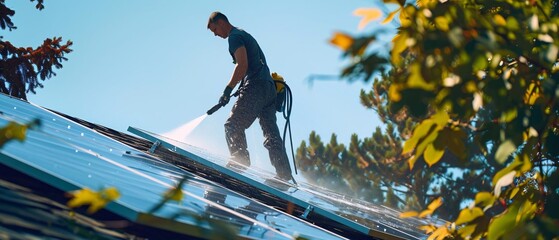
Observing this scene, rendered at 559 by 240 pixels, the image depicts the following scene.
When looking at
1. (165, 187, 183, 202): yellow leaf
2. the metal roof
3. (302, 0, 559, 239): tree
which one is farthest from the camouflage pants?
(165, 187, 183, 202): yellow leaf

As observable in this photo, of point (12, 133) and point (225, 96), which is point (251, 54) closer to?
point (225, 96)

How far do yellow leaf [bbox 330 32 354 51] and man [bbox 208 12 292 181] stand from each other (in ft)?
24.9

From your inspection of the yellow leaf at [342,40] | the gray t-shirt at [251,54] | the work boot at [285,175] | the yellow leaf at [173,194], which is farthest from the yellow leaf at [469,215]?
the gray t-shirt at [251,54]

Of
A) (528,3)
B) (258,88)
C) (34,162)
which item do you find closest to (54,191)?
(34,162)

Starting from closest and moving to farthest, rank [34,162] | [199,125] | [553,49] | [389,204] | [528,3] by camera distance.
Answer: [553,49]
[528,3]
[34,162]
[199,125]
[389,204]

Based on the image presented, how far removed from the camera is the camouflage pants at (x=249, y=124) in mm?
9676

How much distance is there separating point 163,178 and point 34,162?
1437mm

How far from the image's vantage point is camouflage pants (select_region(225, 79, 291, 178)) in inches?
381

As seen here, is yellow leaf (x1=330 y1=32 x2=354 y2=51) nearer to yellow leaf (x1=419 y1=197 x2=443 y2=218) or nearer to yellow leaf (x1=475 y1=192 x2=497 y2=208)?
yellow leaf (x1=419 y1=197 x2=443 y2=218)

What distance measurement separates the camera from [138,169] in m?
4.48

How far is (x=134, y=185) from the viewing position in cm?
355

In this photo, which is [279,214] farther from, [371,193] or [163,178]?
[371,193]

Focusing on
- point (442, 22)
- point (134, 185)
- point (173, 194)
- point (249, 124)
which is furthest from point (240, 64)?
point (173, 194)

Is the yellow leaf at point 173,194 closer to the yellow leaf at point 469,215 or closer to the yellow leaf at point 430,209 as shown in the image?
the yellow leaf at point 430,209
